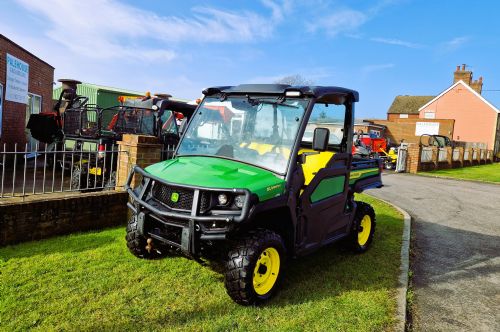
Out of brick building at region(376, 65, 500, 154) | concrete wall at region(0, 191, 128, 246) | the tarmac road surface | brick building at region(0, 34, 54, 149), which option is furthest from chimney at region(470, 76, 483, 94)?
concrete wall at region(0, 191, 128, 246)

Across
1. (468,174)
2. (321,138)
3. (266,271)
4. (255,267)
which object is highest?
(321,138)

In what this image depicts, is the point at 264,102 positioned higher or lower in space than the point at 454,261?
higher

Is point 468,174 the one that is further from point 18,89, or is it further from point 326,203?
point 18,89

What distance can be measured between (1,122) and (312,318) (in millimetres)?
10845

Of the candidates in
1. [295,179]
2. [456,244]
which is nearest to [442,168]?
[456,244]

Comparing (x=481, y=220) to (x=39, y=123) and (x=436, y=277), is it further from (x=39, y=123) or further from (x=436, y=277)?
(x=39, y=123)

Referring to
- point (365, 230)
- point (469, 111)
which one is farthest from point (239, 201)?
point (469, 111)

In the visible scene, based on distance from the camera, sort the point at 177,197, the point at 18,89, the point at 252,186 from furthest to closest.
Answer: the point at 18,89 < the point at 177,197 < the point at 252,186

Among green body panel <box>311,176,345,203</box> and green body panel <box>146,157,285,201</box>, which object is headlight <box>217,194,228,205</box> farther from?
green body panel <box>311,176,345,203</box>

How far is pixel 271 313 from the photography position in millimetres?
3709

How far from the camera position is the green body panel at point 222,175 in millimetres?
3688

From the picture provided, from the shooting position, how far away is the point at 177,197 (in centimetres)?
381

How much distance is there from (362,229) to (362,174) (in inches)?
32.8

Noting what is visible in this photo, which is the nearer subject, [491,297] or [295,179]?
[295,179]
